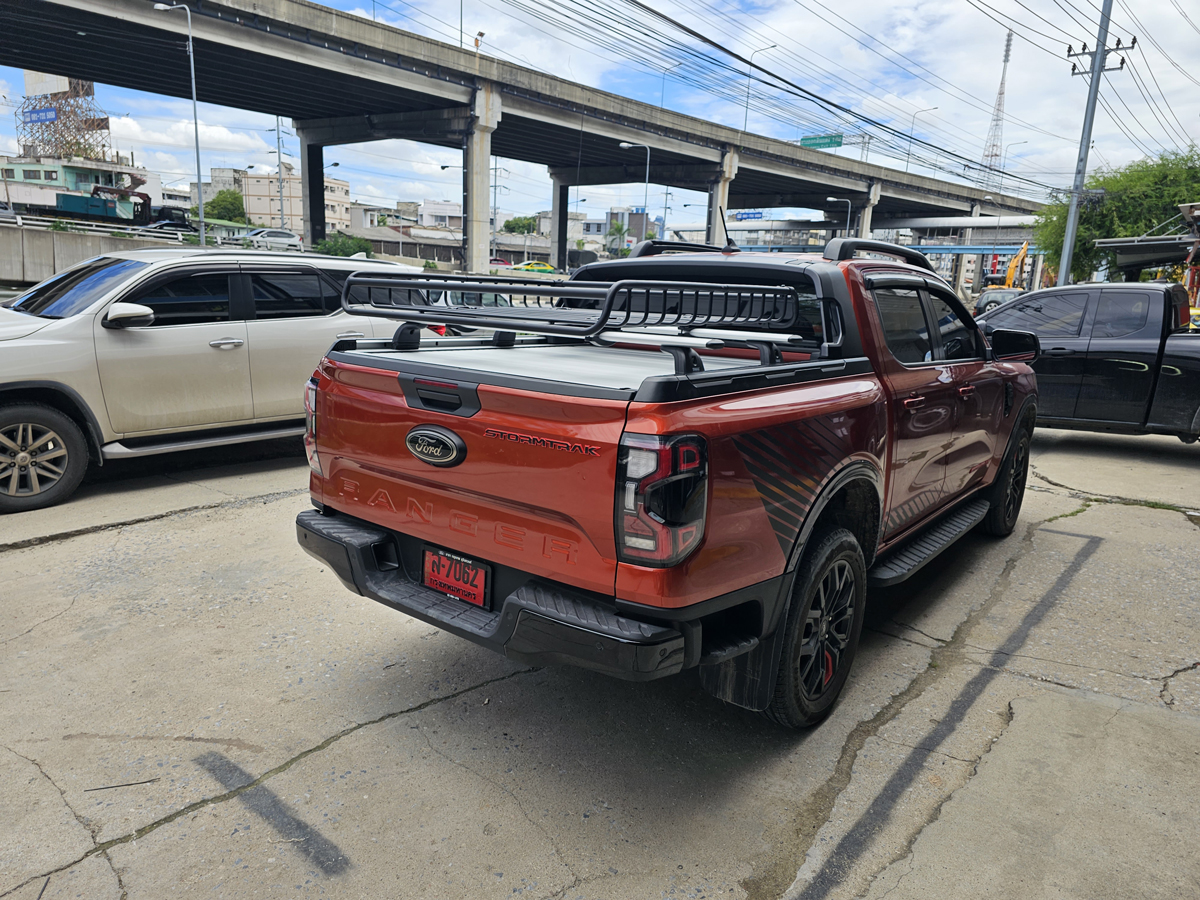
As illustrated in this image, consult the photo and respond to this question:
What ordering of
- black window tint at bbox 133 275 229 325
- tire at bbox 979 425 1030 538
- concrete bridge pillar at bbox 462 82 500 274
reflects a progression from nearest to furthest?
tire at bbox 979 425 1030 538 → black window tint at bbox 133 275 229 325 → concrete bridge pillar at bbox 462 82 500 274

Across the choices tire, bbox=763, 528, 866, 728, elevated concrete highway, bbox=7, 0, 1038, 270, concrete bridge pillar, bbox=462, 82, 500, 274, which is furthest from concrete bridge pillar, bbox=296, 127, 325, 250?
tire, bbox=763, 528, 866, 728

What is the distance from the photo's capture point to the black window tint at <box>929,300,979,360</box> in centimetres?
438

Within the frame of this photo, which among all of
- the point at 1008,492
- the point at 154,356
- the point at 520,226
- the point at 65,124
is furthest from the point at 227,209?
the point at 1008,492

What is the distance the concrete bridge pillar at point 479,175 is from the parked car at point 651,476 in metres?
38.7

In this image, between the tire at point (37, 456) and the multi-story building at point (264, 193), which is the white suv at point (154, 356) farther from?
the multi-story building at point (264, 193)

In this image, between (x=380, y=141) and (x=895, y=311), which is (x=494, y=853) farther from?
(x=380, y=141)

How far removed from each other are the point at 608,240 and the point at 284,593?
402ft

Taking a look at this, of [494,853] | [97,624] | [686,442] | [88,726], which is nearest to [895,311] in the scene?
[686,442]

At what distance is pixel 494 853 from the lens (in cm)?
245

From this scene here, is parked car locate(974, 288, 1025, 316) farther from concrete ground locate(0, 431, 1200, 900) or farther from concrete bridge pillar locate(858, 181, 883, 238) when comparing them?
concrete bridge pillar locate(858, 181, 883, 238)

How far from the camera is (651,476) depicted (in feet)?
7.27

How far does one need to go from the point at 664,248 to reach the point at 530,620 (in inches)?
116

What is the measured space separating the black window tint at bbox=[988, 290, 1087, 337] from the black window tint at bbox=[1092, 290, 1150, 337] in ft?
0.56

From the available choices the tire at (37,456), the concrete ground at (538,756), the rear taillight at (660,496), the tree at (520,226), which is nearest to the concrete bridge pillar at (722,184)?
the tire at (37,456)
